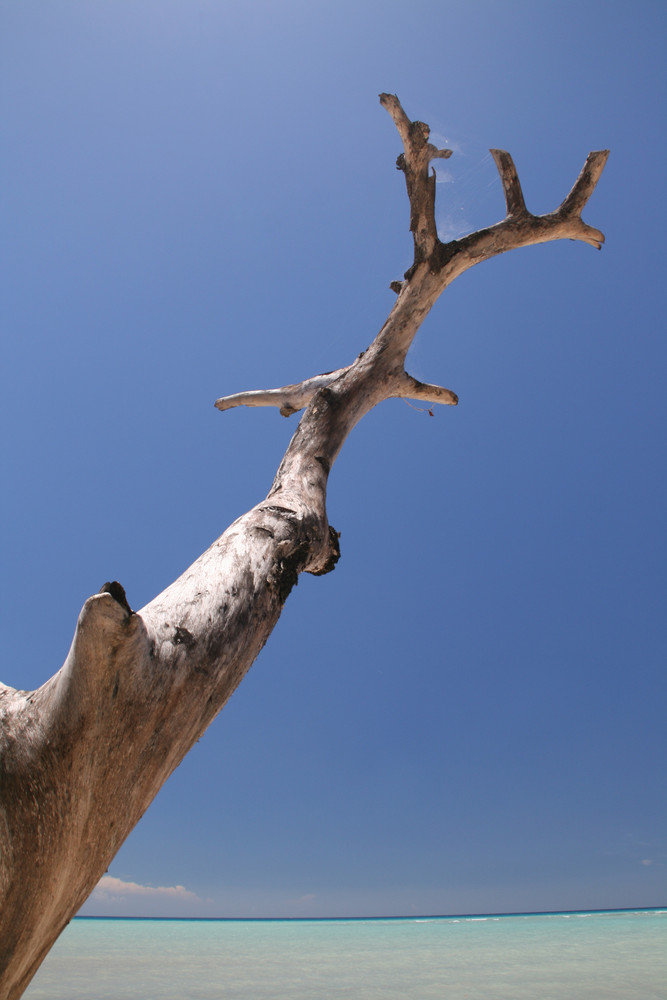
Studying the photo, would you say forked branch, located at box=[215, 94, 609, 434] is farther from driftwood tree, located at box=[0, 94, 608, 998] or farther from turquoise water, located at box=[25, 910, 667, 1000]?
turquoise water, located at box=[25, 910, 667, 1000]

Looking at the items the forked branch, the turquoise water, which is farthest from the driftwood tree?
the turquoise water

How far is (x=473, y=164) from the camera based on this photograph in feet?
13.1

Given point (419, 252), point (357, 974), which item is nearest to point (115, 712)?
point (419, 252)

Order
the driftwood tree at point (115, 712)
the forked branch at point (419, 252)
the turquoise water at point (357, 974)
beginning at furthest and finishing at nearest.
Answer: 1. the turquoise water at point (357, 974)
2. the forked branch at point (419, 252)
3. the driftwood tree at point (115, 712)

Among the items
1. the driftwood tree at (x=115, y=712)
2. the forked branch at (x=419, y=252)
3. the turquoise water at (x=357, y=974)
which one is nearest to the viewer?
the driftwood tree at (x=115, y=712)

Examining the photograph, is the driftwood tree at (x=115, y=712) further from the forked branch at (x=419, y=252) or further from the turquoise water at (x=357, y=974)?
the turquoise water at (x=357, y=974)

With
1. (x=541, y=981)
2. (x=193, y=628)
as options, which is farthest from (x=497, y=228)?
(x=541, y=981)

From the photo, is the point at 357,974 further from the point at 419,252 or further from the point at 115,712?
the point at 419,252

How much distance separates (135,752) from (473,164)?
445 centimetres

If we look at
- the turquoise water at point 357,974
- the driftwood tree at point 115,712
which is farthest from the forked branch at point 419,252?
the turquoise water at point 357,974

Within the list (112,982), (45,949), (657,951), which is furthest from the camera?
(657,951)

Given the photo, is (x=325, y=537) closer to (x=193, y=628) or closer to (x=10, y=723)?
(x=193, y=628)

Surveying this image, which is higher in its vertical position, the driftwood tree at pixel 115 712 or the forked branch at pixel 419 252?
the forked branch at pixel 419 252

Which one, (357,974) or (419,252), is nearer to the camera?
(419,252)
